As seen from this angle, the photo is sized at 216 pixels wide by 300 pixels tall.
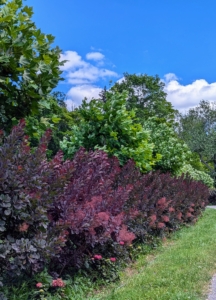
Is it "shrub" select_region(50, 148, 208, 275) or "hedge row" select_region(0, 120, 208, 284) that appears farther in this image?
"shrub" select_region(50, 148, 208, 275)

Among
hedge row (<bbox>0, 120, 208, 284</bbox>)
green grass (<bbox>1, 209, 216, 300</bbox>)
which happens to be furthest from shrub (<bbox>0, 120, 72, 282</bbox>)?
green grass (<bbox>1, 209, 216, 300</bbox>)

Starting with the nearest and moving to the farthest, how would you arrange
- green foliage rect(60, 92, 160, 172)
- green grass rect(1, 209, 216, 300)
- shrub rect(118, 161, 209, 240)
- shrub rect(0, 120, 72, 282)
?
shrub rect(0, 120, 72, 282) < green grass rect(1, 209, 216, 300) < shrub rect(118, 161, 209, 240) < green foliage rect(60, 92, 160, 172)

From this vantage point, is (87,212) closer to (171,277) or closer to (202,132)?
(171,277)

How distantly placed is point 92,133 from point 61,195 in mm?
3811

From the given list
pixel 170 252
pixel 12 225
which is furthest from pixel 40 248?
pixel 170 252

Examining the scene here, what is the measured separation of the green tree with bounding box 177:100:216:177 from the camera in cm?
2823

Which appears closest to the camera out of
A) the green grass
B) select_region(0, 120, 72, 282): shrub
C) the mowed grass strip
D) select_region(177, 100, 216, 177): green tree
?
select_region(0, 120, 72, 282): shrub

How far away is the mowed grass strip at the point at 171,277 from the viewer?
357cm

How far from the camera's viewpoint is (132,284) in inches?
157

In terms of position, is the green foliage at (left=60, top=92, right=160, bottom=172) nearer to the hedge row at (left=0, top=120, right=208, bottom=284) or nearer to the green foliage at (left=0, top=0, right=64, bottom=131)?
the hedge row at (left=0, top=120, right=208, bottom=284)

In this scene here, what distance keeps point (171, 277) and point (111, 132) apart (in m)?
3.35

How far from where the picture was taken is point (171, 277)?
4195 mm

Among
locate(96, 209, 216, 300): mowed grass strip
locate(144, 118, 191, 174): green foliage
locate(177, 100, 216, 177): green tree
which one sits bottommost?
locate(96, 209, 216, 300): mowed grass strip

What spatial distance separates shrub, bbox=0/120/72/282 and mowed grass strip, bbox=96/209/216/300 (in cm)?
115
